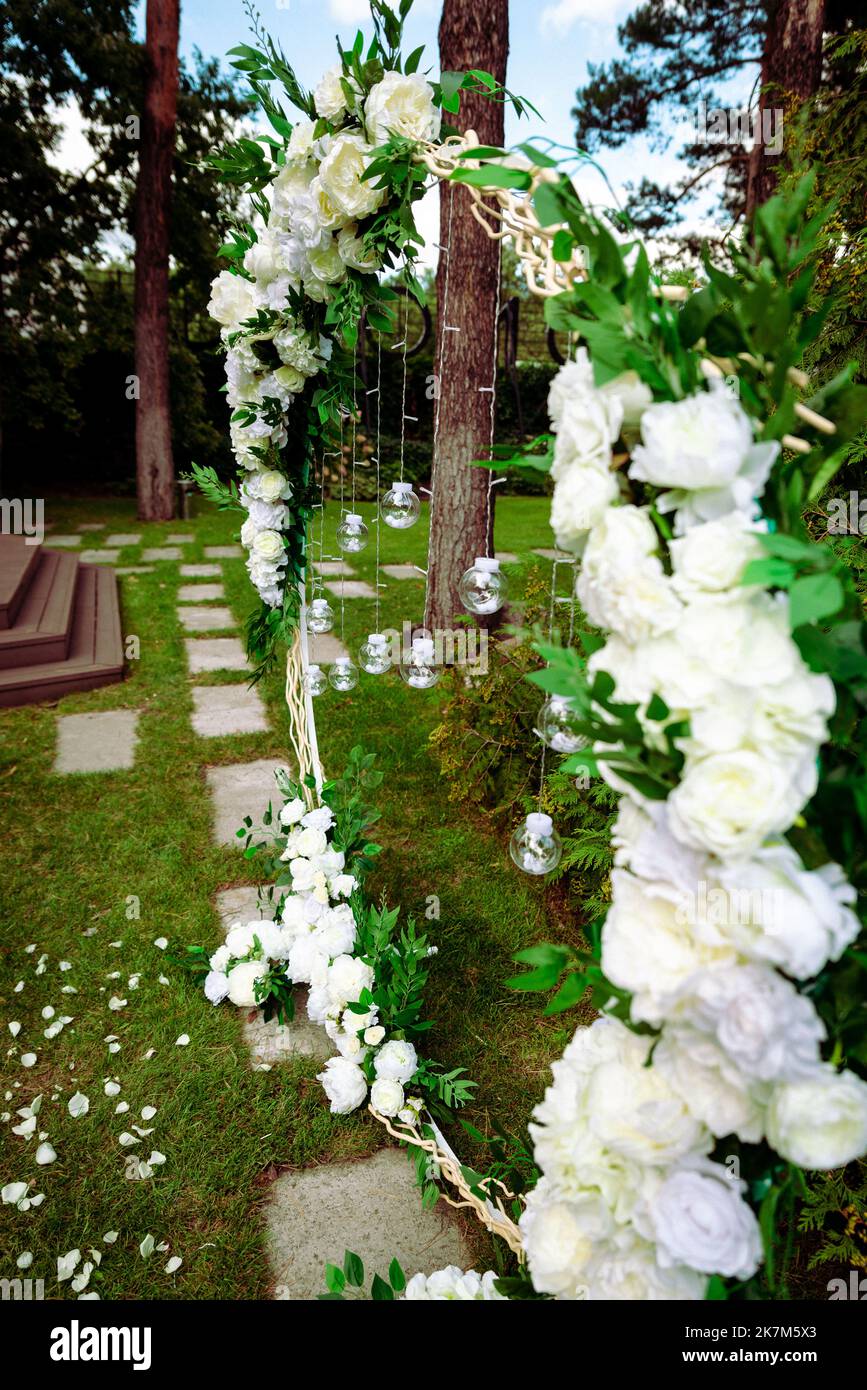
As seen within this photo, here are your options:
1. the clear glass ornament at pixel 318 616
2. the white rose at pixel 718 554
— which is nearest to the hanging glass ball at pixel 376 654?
the clear glass ornament at pixel 318 616

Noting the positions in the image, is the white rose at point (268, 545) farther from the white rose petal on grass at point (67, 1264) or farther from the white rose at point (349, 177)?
the white rose petal on grass at point (67, 1264)

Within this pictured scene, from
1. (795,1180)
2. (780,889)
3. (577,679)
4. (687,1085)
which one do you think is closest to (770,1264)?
(795,1180)

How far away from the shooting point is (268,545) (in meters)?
2.53

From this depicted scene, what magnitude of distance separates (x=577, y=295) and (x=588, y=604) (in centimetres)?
37

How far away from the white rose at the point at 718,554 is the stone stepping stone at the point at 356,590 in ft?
20.2

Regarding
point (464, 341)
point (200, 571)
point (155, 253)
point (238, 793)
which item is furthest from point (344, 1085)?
point (155, 253)

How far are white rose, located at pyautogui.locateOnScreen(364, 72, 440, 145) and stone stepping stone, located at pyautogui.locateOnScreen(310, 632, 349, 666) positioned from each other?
3987 mm

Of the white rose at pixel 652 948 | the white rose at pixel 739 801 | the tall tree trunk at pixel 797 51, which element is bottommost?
the white rose at pixel 652 948

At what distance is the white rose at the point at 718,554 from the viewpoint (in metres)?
0.83

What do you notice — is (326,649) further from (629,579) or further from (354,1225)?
(629,579)

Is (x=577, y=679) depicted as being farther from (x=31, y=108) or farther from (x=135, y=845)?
(x=31, y=108)

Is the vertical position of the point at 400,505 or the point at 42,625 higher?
the point at 400,505

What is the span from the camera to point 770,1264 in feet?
3.09

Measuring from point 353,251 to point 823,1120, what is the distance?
1843 mm
